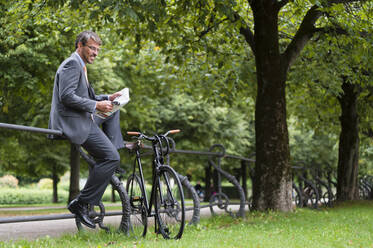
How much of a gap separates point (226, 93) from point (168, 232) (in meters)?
10.8

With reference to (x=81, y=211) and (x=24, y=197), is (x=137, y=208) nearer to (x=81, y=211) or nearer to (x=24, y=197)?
(x=81, y=211)

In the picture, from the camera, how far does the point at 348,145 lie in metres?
18.5

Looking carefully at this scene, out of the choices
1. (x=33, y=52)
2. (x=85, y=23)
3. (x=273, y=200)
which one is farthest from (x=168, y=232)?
(x=33, y=52)

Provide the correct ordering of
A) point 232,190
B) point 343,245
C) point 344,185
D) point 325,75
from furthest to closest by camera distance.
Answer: point 232,190 < point 344,185 < point 325,75 < point 343,245

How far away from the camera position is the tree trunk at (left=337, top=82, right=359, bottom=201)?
18359 millimetres

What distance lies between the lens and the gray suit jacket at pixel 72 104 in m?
5.36

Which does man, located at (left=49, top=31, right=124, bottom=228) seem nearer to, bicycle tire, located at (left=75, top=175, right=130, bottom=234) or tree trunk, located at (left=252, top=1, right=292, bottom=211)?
bicycle tire, located at (left=75, top=175, right=130, bottom=234)

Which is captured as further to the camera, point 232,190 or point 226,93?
point 232,190

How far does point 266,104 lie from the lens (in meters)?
10.3

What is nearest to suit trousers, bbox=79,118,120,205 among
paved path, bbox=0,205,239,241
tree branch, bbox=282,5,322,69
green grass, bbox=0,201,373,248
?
green grass, bbox=0,201,373,248

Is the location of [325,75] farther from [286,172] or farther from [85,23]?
[85,23]

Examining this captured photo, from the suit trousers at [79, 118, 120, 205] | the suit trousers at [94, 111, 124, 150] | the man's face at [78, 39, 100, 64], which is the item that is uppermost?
the man's face at [78, 39, 100, 64]

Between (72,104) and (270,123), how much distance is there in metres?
5.73

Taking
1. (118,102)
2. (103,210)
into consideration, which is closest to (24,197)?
(103,210)
